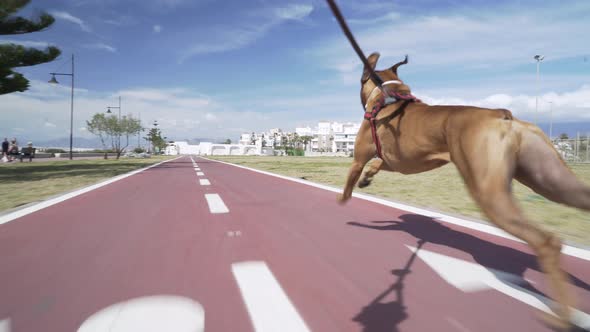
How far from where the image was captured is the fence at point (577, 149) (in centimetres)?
3194

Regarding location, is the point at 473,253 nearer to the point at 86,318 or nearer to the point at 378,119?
the point at 378,119

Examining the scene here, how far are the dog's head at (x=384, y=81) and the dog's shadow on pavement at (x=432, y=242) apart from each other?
167cm

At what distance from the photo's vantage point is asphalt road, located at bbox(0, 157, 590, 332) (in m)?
A: 1.85

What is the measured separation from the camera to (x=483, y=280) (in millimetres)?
2449

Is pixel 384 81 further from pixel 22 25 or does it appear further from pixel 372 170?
pixel 22 25

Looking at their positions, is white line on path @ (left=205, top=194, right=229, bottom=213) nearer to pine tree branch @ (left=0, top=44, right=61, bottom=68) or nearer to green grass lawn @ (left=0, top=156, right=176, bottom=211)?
green grass lawn @ (left=0, top=156, right=176, bottom=211)

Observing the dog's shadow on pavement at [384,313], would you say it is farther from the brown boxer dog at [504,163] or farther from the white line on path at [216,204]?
the white line on path at [216,204]

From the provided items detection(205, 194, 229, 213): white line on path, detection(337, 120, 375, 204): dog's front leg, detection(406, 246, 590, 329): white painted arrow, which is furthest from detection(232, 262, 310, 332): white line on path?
detection(205, 194, 229, 213): white line on path

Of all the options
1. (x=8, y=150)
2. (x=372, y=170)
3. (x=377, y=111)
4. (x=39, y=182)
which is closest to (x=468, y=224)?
(x=372, y=170)

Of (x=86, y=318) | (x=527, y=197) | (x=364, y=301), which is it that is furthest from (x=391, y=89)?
(x=527, y=197)

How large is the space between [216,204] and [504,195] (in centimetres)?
481

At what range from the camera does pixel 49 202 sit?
19.7 ft

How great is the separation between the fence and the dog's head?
3870 centimetres

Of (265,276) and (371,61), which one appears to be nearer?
(265,276)
